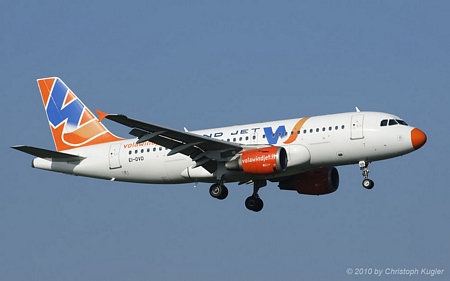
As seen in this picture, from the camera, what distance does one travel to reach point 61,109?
174 feet

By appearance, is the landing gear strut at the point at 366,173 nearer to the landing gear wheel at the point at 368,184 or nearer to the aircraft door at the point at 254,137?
the landing gear wheel at the point at 368,184

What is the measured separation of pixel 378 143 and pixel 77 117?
1907 cm

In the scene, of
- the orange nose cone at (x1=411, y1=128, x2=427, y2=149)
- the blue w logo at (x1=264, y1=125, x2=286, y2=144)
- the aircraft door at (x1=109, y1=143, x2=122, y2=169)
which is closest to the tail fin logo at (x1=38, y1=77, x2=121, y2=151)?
the aircraft door at (x1=109, y1=143, x2=122, y2=169)

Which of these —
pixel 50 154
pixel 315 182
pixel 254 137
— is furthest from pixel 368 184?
pixel 50 154

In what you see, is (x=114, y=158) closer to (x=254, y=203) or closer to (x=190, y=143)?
(x=190, y=143)

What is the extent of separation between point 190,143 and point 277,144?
4.49 m

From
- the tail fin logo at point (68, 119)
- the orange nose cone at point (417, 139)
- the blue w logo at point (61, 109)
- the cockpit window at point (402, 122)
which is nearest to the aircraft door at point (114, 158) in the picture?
the tail fin logo at point (68, 119)

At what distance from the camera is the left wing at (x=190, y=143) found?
41.9 metres

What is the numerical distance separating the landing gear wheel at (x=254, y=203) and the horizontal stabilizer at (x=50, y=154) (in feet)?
32.1

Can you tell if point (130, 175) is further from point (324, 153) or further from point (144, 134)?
point (324, 153)

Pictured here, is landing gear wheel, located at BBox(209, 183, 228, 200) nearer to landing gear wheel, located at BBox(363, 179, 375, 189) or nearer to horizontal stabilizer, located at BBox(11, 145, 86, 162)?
landing gear wheel, located at BBox(363, 179, 375, 189)

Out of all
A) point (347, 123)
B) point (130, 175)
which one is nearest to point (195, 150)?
point (130, 175)

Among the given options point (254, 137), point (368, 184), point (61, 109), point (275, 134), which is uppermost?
point (61, 109)

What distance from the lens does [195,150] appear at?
4519 centimetres
